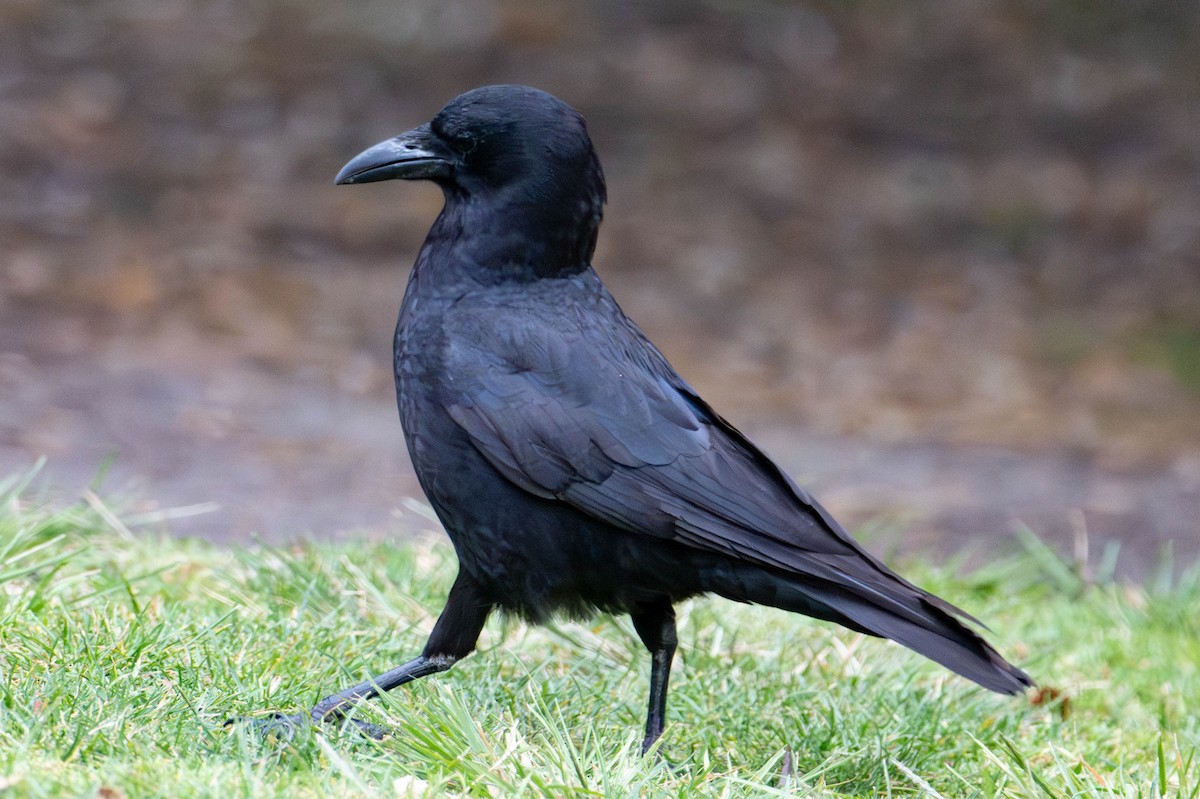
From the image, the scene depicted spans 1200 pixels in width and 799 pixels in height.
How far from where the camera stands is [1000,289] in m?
9.77

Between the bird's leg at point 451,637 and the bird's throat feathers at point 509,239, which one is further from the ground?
the bird's throat feathers at point 509,239

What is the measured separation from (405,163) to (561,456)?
851 mm

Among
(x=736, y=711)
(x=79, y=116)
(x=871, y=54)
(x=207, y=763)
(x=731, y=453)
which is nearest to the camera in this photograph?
(x=207, y=763)

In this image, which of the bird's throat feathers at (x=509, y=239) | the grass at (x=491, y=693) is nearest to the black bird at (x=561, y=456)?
the bird's throat feathers at (x=509, y=239)

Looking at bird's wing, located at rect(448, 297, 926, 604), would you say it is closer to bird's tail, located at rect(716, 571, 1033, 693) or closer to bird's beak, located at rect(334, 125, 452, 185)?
bird's tail, located at rect(716, 571, 1033, 693)

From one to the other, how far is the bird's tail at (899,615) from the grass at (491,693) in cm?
20

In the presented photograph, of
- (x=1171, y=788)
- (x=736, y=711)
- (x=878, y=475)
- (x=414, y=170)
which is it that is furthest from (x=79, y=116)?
(x=1171, y=788)

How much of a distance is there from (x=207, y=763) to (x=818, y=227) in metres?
8.00

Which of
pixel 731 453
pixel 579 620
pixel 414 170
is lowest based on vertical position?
pixel 579 620

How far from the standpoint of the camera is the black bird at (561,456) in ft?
10.3

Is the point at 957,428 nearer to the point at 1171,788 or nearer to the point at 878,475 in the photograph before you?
the point at 878,475

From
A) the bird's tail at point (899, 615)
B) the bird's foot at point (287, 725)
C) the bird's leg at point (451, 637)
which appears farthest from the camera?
the bird's leg at point (451, 637)

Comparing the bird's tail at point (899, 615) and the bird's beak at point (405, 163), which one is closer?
the bird's tail at point (899, 615)

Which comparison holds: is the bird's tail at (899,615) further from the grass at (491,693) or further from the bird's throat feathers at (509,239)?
the bird's throat feathers at (509,239)
